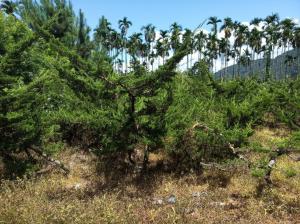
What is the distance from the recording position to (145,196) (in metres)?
10.0

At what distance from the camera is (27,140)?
11.2m

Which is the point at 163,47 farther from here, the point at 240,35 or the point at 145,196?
the point at 145,196

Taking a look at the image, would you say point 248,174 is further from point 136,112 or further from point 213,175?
point 136,112

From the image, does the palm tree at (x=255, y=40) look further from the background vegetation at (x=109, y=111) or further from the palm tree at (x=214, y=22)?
the background vegetation at (x=109, y=111)

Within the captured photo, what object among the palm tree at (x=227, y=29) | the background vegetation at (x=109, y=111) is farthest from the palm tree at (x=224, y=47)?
the background vegetation at (x=109, y=111)

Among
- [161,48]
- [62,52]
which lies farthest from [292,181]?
[161,48]

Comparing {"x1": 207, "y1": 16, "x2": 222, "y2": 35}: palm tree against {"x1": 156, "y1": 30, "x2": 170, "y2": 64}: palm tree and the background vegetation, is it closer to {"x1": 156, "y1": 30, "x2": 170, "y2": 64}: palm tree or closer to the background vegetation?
{"x1": 156, "y1": 30, "x2": 170, "y2": 64}: palm tree

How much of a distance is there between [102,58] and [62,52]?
0.95 m

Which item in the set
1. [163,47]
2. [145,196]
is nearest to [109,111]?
[145,196]

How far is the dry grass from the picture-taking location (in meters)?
6.53

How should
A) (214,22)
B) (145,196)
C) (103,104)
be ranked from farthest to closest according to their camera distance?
1. (214,22)
2. (103,104)
3. (145,196)

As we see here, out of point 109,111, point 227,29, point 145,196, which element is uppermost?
point 227,29

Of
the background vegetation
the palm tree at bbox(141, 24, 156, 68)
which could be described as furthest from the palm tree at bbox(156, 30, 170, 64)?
the background vegetation

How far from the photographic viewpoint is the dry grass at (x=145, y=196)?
653cm
